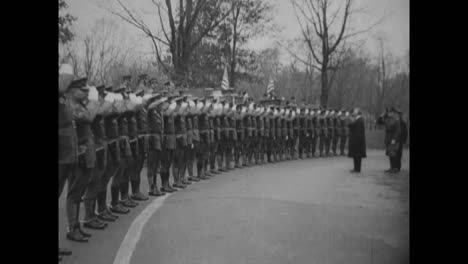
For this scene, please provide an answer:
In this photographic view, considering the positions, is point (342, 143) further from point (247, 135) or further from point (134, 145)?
point (247, 135)

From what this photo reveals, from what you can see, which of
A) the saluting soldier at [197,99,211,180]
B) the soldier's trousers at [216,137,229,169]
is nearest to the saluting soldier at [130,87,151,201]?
the saluting soldier at [197,99,211,180]

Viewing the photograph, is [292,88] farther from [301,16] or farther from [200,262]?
[200,262]

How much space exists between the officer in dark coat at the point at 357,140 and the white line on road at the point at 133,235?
178 centimetres

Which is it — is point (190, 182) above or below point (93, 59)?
below

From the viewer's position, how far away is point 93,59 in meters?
3.58

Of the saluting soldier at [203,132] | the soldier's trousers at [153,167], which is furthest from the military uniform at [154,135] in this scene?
the saluting soldier at [203,132]

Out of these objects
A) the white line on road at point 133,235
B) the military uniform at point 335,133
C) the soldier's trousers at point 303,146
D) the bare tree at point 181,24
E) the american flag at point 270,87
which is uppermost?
the bare tree at point 181,24

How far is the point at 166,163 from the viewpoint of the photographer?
5539 millimetres

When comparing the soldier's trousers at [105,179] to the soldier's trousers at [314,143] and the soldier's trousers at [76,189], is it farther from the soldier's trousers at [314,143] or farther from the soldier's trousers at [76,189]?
the soldier's trousers at [314,143]

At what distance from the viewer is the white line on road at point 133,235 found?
3.36m
